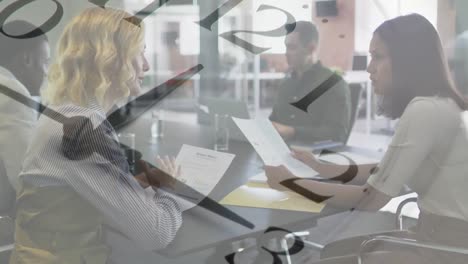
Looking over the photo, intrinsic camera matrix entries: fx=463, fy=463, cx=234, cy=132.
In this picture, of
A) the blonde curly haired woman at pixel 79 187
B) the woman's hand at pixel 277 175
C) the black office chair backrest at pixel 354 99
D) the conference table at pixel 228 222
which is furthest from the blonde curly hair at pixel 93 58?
the black office chair backrest at pixel 354 99

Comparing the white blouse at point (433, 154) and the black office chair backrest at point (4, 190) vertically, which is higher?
the white blouse at point (433, 154)

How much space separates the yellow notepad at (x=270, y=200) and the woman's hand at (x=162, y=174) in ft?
0.50

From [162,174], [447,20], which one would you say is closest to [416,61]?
[447,20]

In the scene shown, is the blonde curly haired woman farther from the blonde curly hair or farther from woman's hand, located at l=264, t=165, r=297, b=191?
woman's hand, located at l=264, t=165, r=297, b=191

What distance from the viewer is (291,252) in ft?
5.81

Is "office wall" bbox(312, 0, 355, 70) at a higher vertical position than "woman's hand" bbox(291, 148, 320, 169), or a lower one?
higher

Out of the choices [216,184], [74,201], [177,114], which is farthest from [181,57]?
[74,201]

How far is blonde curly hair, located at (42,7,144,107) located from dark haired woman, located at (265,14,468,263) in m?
0.58

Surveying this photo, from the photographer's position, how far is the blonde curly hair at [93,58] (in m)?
1.13

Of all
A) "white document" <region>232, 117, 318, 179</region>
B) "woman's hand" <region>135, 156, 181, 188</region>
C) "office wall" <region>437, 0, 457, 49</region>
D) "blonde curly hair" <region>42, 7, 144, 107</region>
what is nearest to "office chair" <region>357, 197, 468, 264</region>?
"white document" <region>232, 117, 318, 179</region>

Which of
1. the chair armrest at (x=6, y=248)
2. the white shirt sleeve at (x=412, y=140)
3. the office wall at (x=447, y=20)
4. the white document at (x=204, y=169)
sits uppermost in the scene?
the office wall at (x=447, y=20)

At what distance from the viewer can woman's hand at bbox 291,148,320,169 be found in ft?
4.68

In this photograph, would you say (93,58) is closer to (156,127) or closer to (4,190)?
(4,190)

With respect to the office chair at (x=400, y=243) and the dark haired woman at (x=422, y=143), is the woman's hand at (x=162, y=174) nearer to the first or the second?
the dark haired woman at (x=422, y=143)
